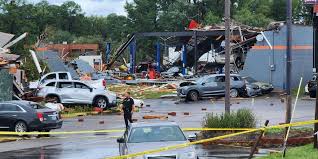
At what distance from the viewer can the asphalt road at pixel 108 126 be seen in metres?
19.7

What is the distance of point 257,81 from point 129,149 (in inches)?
1400

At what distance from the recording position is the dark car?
2556 cm

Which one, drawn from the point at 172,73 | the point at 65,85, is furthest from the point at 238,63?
the point at 65,85

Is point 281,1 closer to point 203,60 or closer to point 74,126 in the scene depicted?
point 203,60

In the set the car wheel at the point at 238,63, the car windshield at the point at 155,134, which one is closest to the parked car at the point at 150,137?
the car windshield at the point at 155,134

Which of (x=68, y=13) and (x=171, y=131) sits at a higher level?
(x=68, y=13)

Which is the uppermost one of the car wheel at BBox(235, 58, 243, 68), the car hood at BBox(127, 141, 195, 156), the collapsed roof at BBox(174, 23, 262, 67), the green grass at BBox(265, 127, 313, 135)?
the collapsed roof at BBox(174, 23, 262, 67)

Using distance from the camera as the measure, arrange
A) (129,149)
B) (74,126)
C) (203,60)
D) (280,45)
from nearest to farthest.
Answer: (129,149), (74,126), (280,45), (203,60)

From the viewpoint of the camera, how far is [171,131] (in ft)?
51.5

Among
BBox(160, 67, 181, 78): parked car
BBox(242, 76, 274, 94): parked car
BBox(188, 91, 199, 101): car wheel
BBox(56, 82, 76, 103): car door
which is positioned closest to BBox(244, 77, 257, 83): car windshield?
BBox(242, 76, 274, 94): parked car

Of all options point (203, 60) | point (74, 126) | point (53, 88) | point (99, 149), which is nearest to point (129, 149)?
point (99, 149)

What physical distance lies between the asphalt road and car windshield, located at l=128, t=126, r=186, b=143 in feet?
9.00

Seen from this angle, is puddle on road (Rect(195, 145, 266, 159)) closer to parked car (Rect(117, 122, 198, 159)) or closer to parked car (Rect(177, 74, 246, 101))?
parked car (Rect(117, 122, 198, 159))

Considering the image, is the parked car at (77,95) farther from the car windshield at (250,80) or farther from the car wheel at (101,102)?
the car windshield at (250,80)
